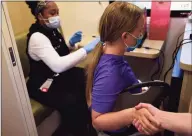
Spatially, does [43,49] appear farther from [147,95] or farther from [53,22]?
[147,95]

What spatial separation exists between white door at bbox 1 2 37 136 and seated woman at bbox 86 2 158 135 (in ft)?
1.59

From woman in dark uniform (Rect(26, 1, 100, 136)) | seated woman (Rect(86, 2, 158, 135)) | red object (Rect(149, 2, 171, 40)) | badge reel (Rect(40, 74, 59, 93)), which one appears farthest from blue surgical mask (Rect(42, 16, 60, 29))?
red object (Rect(149, 2, 171, 40))

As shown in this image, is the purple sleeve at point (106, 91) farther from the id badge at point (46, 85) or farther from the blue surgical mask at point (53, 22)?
the blue surgical mask at point (53, 22)

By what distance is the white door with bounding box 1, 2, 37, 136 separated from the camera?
1067 mm

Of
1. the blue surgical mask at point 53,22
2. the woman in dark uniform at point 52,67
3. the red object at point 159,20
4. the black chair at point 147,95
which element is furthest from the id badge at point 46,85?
the red object at point 159,20

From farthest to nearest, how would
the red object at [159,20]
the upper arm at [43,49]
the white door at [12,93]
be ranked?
the red object at [159,20] < the upper arm at [43,49] < the white door at [12,93]

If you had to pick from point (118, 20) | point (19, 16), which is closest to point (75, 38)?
point (19, 16)

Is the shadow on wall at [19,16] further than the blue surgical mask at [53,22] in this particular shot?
Yes

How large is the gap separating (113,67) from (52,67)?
0.69 metres

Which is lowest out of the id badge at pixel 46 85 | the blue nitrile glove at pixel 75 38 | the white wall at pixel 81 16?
the id badge at pixel 46 85

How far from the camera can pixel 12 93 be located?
118 centimetres

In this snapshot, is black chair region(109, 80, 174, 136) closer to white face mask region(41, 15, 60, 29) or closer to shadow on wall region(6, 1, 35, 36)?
white face mask region(41, 15, 60, 29)

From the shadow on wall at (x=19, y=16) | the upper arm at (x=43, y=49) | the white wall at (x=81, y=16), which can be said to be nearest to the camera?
the upper arm at (x=43, y=49)

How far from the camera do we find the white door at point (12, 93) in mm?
1067
